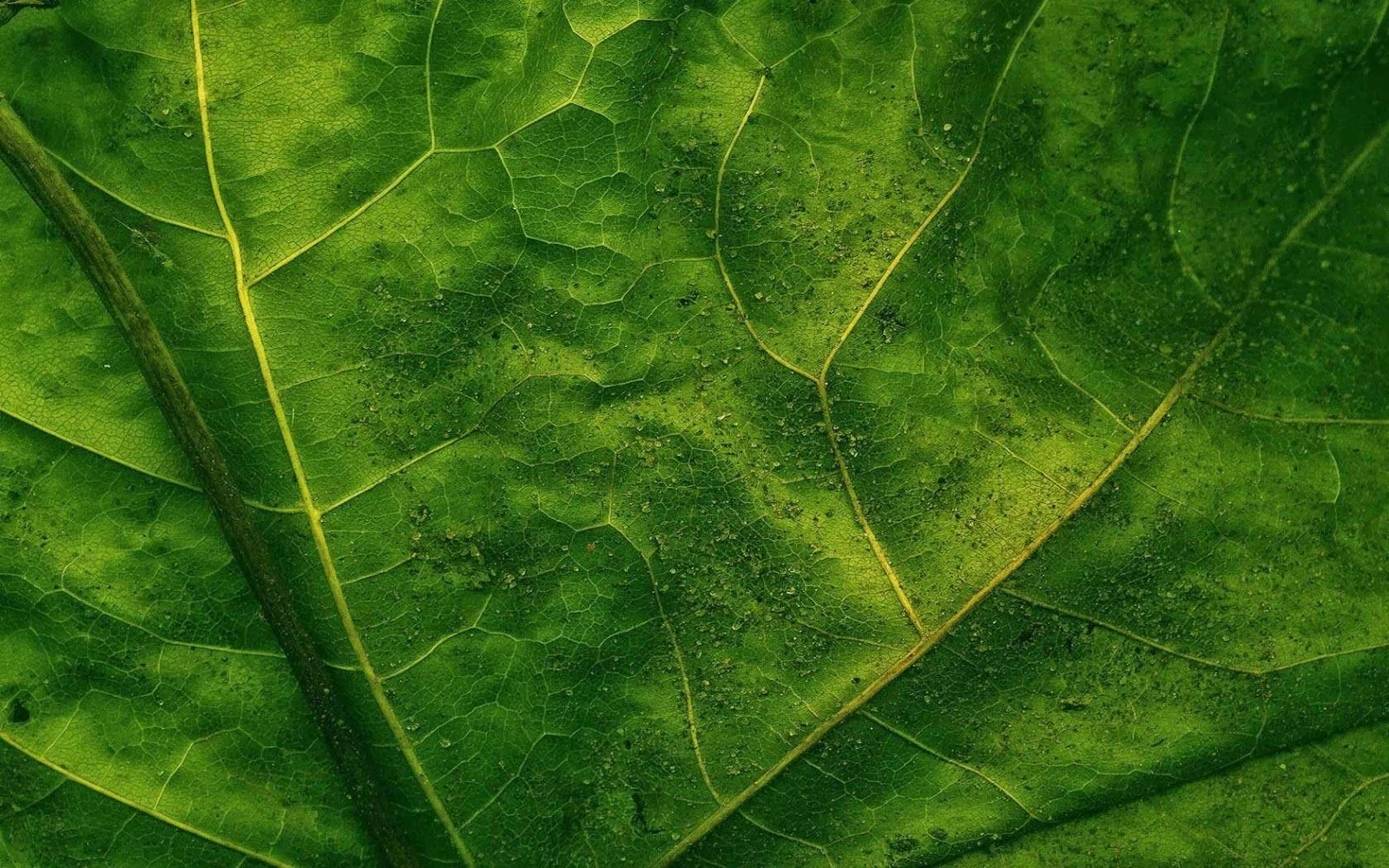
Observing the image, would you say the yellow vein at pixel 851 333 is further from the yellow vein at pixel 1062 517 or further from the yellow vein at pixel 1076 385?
the yellow vein at pixel 1076 385

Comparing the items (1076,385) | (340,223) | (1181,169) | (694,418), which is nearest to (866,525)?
(694,418)

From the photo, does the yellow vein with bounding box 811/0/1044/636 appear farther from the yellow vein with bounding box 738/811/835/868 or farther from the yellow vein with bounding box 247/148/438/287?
the yellow vein with bounding box 247/148/438/287

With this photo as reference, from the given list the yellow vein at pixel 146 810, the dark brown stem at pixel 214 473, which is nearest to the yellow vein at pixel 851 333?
the dark brown stem at pixel 214 473

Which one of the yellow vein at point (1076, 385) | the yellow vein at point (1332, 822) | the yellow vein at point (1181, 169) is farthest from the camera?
the yellow vein at point (1332, 822)

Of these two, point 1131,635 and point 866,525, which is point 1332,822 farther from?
point 866,525

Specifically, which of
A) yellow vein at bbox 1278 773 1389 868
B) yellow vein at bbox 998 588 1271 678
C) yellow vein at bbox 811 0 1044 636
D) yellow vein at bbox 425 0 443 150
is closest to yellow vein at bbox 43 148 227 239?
yellow vein at bbox 425 0 443 150
